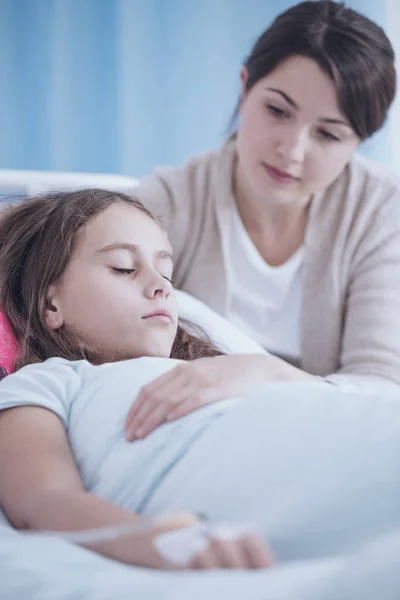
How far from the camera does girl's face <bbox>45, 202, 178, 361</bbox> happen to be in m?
1.06

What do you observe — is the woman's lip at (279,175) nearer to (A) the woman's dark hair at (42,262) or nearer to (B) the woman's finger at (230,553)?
(A) the woman's dark hair at (42,262)

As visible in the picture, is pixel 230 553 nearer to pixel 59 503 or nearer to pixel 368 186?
pixel 59 503

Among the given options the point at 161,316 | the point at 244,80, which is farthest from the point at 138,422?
the point at 244,80

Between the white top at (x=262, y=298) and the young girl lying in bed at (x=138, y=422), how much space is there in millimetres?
662

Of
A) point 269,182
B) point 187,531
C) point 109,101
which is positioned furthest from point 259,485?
point 109,101

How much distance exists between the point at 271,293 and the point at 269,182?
12.0 inches

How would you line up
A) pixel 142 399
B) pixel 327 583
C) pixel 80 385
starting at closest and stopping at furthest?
pixel 327 583 < pixel 142 399 < pixel 80 385

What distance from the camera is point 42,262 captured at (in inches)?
46.0

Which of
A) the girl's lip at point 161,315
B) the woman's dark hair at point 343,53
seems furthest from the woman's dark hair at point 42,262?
the woman's dark hair at point 343,53

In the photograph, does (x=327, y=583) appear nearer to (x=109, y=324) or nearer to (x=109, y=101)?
(x=109, y=324)

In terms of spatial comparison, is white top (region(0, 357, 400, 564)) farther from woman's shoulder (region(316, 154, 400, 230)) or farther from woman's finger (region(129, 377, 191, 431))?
woman's shoulder (region(316, 154, 400, 230))

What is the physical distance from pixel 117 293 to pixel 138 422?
288 millimetres

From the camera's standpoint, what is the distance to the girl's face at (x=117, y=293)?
1056 millimetres

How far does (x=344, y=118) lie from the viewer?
160cm
